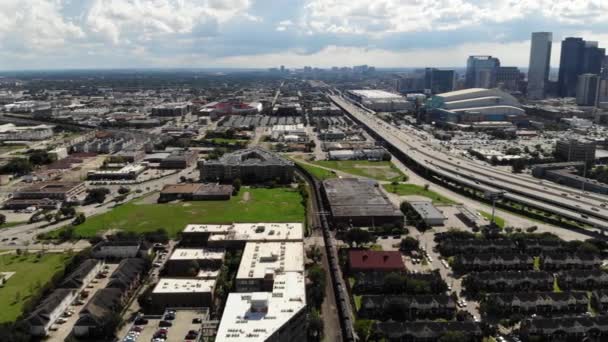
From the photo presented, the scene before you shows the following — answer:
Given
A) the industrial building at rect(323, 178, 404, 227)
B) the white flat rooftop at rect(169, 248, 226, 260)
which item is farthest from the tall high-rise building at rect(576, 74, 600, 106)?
the white flat rooftop at rect(169, 248, 226, 260)

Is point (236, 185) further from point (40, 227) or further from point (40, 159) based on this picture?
point (40, 159)

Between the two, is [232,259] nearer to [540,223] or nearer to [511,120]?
[540,223]

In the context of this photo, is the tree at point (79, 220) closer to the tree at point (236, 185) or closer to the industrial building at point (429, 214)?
the tree at point (236, 185)

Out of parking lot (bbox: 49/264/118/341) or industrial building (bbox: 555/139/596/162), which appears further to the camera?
industrial building (bbox: 555/139/596/162)

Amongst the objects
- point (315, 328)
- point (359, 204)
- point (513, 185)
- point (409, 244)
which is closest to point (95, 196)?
point (359, 204)

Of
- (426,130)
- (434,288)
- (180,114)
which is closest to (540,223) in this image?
(434,288)

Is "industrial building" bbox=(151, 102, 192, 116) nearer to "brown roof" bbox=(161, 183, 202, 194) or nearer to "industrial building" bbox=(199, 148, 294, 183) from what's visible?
"industrial building" bbox=(199, 148, 294, 183)
